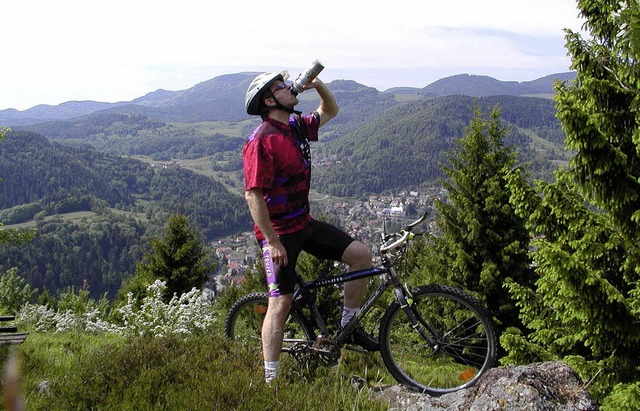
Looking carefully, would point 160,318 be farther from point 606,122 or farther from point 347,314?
point 606,122

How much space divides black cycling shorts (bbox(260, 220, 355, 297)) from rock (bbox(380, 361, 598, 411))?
1.17 m

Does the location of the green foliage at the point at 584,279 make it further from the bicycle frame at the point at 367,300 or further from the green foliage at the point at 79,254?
the green foliage at the point at 79,254

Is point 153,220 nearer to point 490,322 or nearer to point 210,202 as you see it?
point 210,202

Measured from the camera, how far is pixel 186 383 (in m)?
3.32

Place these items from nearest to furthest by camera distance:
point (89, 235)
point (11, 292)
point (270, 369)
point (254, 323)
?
point (270, 369)
point (254, 323)
point (11, 292)
point (89, 235)

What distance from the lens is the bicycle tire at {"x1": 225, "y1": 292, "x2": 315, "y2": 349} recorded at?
461 centimetres

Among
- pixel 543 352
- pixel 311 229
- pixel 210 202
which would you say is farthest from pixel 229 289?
pixel 210 202

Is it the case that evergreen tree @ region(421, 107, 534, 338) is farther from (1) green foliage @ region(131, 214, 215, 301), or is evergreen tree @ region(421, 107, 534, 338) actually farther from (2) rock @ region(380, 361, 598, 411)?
(2) rock @ region(380, 361, 598, 411)

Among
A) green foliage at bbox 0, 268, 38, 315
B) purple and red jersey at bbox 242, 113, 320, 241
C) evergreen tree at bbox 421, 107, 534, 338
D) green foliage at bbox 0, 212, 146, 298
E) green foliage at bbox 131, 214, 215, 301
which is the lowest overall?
green foliage at bbox 0, 212, 146, 298

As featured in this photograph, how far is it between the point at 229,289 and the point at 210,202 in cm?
16900

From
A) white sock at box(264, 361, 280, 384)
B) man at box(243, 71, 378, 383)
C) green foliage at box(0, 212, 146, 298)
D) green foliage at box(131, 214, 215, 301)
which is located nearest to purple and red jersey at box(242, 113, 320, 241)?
man at box(243, 71, 378, 383)

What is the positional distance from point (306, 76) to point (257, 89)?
451 mm

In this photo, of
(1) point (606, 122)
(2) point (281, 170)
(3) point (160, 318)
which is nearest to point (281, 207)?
(2) point (281, 170)

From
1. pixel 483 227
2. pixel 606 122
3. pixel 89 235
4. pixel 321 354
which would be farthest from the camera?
pixel 89 235
